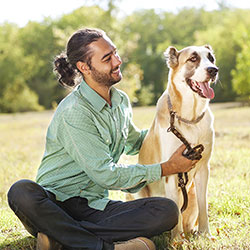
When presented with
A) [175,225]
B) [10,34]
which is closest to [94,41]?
[175,225]

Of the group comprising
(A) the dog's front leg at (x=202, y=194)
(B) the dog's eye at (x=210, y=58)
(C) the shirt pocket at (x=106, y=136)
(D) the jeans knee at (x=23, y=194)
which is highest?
(B) the dog's eye at (x=210, y=58)

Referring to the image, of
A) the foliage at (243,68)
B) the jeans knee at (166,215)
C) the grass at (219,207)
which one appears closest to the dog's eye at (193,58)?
the jeans knee at (166,215)

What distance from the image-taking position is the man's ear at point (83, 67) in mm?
3021

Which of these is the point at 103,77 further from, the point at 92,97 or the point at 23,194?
the point at 23,194

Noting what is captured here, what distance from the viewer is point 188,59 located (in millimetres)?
3209

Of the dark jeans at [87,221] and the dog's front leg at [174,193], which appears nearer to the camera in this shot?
the dark jeans at [87,221]

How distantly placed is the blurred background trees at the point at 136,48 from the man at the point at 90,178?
20805 mm

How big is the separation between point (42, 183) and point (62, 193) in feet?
0.53

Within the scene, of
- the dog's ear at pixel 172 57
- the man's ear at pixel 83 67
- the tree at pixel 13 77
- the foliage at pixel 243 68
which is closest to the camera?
the man's ear at pixel 83 67

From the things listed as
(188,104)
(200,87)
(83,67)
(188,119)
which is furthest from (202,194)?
(83,67)

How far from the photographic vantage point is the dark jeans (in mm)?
2809

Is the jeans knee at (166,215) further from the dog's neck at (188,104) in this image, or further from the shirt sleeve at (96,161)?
the dog's neck at (188,104)

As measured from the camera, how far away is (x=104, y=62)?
297 centimetres

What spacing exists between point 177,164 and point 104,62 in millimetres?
848
